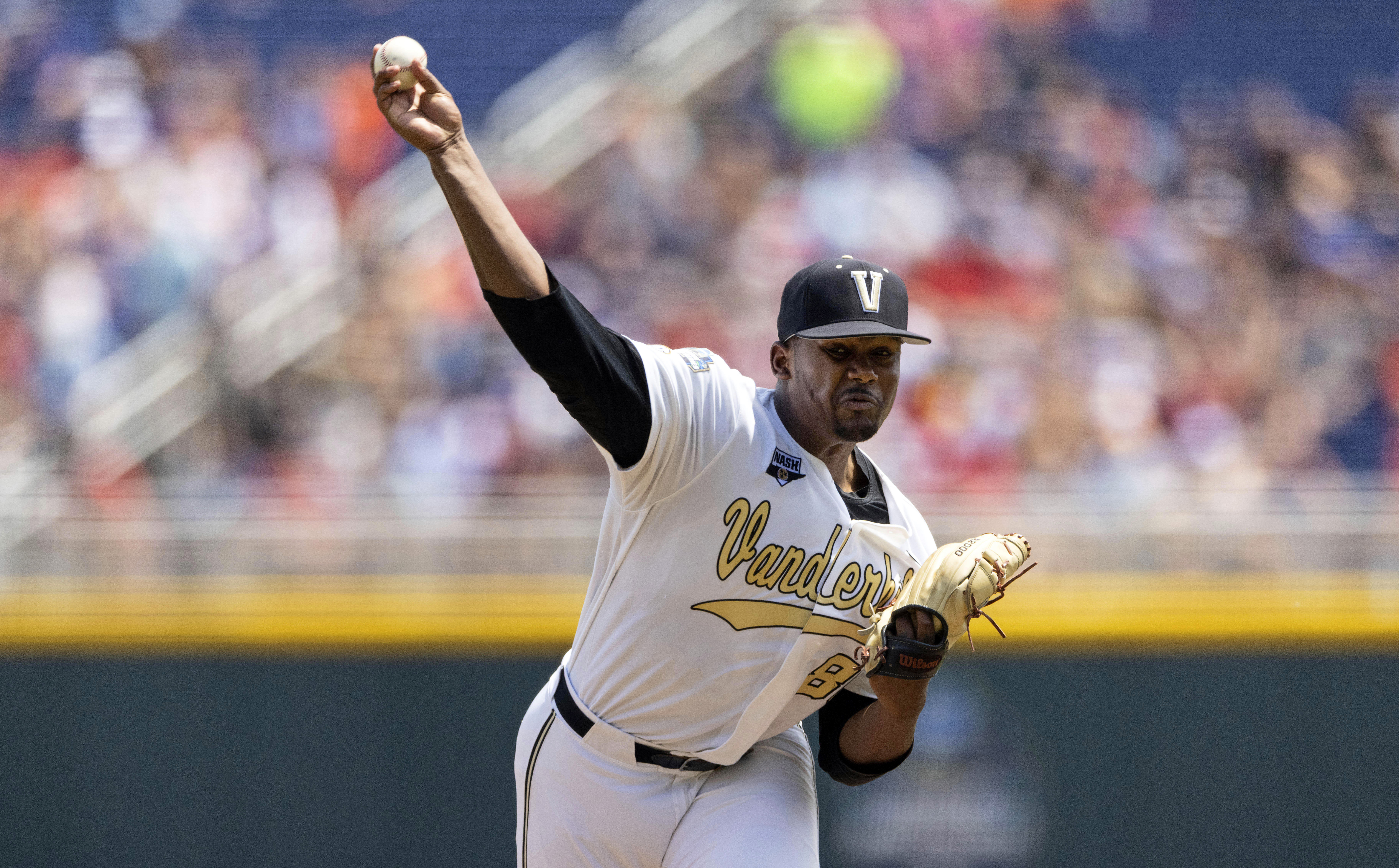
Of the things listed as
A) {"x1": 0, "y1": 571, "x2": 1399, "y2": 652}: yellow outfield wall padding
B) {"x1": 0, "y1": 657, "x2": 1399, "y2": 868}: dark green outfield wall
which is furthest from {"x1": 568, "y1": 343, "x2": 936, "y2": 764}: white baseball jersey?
{"x1": 0, "y1": 657, "x2": 1399, "y2": 868}: dark green outfield wall

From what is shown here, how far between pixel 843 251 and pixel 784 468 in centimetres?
481

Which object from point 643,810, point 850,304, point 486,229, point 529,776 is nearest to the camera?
point 486,229

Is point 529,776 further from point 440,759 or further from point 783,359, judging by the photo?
point 440,759

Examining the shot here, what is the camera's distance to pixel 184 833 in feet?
19.3

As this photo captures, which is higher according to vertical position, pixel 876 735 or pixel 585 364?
pixel 585 364

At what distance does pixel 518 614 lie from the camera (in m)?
5.94

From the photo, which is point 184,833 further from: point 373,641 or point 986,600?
point 986,600

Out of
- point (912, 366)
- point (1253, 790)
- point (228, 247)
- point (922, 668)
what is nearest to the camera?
point (922, 668)

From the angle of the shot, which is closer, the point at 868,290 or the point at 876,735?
the point at 868,290

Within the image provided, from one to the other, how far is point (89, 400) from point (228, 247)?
113cm

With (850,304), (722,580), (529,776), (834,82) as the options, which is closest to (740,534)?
(722,580)

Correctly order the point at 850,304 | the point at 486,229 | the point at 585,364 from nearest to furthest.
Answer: the point at 486,229, the point at 585,364, the point at 850,304

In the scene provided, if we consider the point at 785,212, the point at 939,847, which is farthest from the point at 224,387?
the point at 939,847

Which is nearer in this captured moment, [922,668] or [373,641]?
[922,668]
